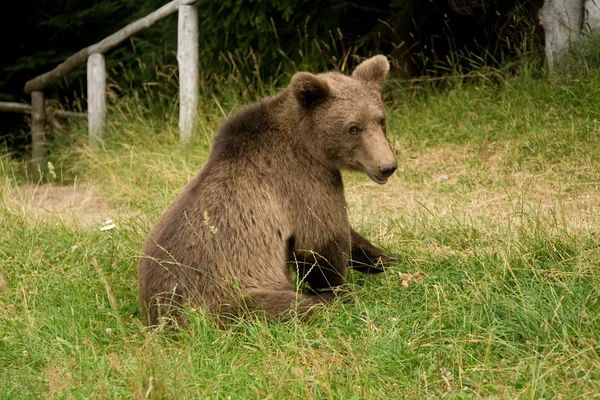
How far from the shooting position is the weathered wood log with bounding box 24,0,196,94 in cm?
966

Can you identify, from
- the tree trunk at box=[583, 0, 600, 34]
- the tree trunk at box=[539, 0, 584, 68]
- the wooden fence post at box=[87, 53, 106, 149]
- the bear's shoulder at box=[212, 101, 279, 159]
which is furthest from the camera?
the wooden fence post at box=[87, 53, 106, 149]

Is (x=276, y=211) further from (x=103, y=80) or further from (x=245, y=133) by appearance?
(x=103, y=80)

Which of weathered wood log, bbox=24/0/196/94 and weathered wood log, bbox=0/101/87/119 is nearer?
weathered wood log, bbox=24/0/196/94

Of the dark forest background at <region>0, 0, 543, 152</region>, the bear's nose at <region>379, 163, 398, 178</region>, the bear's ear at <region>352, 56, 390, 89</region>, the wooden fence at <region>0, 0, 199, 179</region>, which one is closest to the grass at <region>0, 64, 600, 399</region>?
the bear's nose at <region>379, 163, 398, 178</region>

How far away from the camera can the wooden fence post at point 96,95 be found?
10.3 meters

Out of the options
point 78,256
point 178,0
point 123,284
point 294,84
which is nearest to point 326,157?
point 294,84

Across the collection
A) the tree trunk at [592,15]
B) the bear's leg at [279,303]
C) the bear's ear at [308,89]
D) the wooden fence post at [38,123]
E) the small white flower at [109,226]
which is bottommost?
the wooden fence post at [38,123]

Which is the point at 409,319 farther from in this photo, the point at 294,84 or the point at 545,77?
the point at 545,77

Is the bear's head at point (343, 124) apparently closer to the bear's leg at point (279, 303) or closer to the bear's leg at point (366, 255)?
the bear's leg at point (366, 255)

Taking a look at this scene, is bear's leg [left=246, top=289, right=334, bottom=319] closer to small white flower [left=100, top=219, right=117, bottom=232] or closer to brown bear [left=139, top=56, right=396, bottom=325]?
brown bear [left=139, top=56, right=396, bottom=325]

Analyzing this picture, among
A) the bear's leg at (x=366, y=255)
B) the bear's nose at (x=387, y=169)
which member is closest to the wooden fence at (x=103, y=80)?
the bear's leg at (x=366, y=255)

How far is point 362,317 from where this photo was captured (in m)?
4.11

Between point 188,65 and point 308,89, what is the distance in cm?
502

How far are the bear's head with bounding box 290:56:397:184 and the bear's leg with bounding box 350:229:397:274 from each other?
463 millimetres
